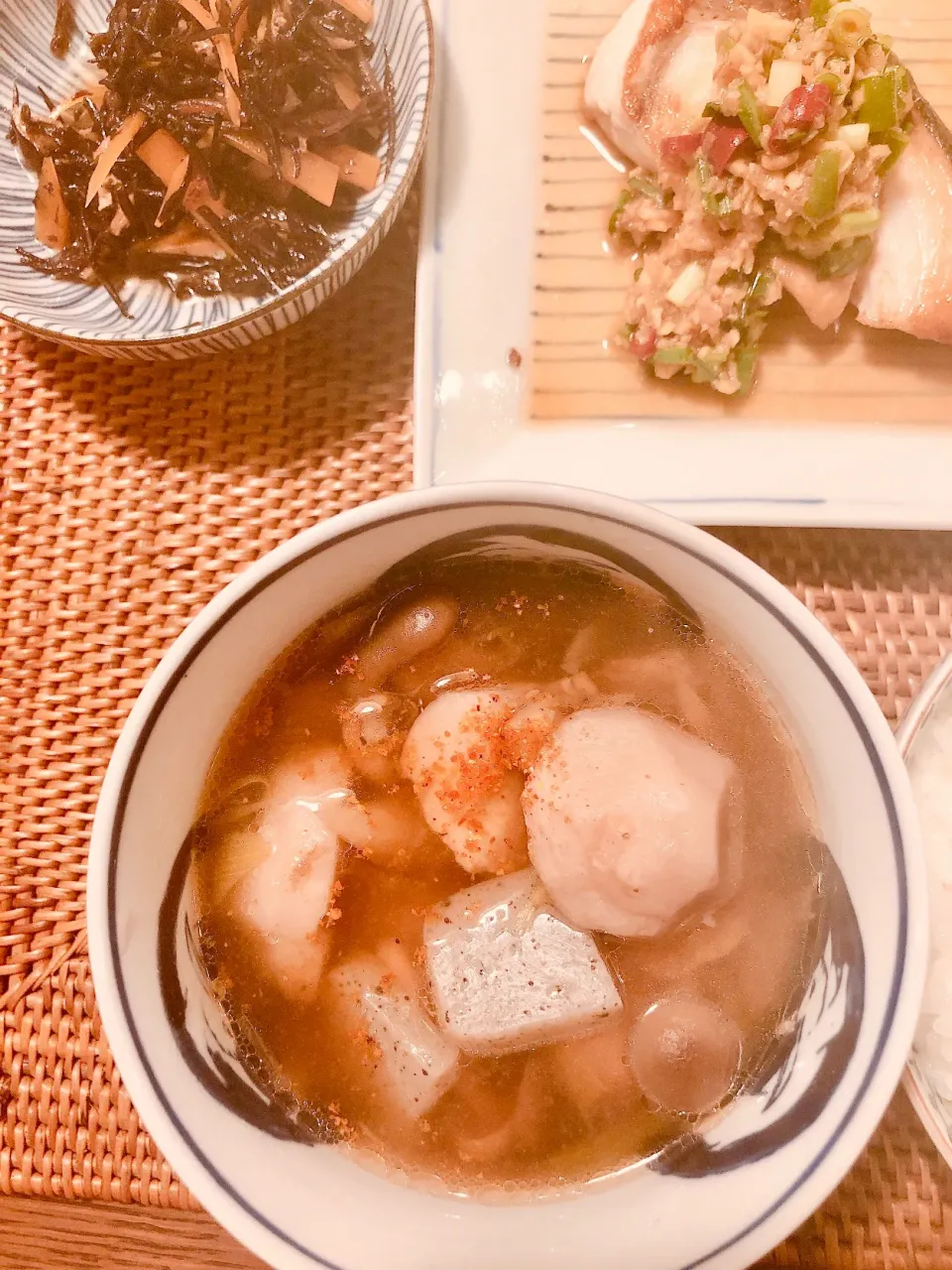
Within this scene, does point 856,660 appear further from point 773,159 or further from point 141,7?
point 141,7

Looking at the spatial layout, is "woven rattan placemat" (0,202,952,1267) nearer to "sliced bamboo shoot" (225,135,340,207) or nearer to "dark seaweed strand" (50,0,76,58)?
"sliced bamboo shoot" (225,135,340,207)

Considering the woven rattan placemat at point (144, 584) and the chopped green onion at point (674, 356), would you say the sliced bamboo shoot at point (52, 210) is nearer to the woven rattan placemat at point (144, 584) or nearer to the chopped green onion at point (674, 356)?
the woven rattan placemat at point (144, 584)

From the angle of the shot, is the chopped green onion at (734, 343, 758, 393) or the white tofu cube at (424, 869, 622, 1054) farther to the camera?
the chopped green onion at (734, 343, 758, 393)

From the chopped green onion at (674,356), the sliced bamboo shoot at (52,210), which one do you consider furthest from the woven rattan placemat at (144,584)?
the chopped green onion at (674,356)

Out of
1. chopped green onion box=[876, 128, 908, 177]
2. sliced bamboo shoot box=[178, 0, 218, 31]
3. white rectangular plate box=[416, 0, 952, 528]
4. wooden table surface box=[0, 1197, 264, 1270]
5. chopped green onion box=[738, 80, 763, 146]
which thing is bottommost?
wooden table surface box=[0, 1197, 264, 1270]

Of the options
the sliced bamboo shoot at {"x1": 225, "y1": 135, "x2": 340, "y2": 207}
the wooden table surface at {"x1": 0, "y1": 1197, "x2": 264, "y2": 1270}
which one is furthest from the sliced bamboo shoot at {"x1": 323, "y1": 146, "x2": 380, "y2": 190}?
the wooden table surface at {"x1": 0, "y1": 1197, "x2": 264, "y2": 1270}

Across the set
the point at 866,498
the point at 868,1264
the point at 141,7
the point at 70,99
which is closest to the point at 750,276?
the point at 866,498
